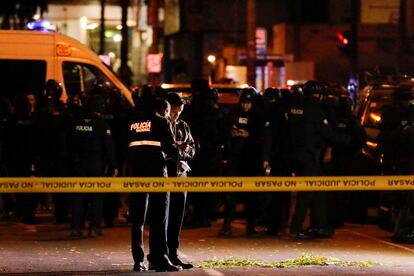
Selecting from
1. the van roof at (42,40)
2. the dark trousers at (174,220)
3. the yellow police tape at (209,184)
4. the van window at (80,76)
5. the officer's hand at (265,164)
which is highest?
the van roof at (42,40)

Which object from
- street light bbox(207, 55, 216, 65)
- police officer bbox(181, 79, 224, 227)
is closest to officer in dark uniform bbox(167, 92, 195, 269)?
police officer bbox(181, 79, 224, 227)

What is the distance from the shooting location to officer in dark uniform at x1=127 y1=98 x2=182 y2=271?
10453mm

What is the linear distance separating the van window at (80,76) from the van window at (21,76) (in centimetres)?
43

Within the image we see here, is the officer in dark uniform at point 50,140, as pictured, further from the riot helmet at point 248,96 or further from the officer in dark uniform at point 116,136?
the riot helmet at point 248,96

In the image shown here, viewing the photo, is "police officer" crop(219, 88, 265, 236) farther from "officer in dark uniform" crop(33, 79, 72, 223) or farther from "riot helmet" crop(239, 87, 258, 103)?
"officer in dark uniform" crop(33, 79, 72, 223)

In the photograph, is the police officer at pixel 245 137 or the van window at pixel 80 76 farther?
the van window at pixel 80 76

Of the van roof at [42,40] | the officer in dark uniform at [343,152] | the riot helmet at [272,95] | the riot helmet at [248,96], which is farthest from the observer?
the van roof at [42,40]

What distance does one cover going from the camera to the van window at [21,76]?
752 inches

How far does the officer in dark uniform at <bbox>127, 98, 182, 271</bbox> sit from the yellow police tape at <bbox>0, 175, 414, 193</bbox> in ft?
0.50

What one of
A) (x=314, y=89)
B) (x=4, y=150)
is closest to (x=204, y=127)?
(x=314, y=89)

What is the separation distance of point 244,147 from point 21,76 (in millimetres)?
6581

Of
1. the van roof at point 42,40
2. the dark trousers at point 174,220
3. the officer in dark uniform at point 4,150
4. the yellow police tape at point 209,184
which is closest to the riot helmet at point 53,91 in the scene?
the officer in dark uniform at point 4,150

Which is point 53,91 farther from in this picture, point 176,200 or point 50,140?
point 176,200

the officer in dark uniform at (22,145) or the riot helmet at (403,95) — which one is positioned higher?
the riot helmet at (403,95)
